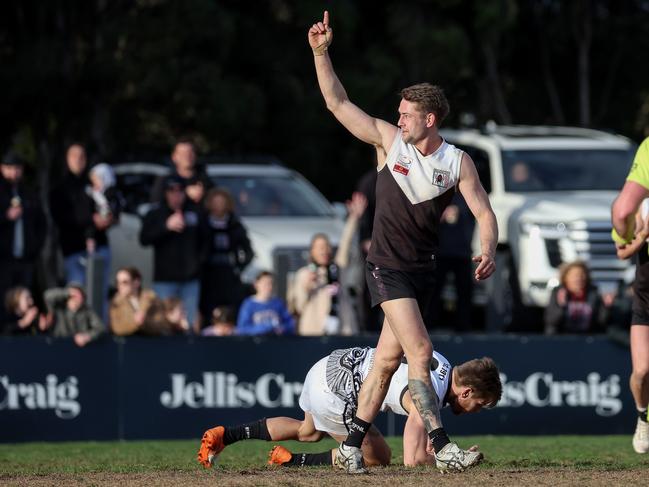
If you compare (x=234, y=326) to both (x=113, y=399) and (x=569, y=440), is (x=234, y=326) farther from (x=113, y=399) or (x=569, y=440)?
(x=569, y=440)

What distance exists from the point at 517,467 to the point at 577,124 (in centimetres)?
2148

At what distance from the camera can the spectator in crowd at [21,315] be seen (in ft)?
50.2

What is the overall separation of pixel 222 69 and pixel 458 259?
27.0 ft

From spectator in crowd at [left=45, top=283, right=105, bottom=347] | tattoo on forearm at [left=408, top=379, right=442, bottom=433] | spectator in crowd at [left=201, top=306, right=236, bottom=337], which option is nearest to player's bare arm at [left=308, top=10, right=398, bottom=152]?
tattoo on forearm at [left=408, top=379, right=442, bottom=433]

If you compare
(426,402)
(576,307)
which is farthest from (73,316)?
(426,402)

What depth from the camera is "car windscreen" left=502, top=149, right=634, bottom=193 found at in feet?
63.4

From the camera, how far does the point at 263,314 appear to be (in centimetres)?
1545

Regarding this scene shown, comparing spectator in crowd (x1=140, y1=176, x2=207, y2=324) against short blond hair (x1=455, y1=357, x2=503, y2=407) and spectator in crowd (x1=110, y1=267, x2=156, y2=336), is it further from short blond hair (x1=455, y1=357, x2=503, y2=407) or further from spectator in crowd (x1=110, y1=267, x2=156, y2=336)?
short blond hair (x1=455, y1=357, x2=503, y2=407)

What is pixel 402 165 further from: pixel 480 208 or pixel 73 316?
pixel 73 316

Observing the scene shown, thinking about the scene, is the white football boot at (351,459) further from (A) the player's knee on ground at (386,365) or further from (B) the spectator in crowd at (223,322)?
(B) the spectator in crowd at (223,322)

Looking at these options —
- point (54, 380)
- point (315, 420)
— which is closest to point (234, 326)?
point (54, 380)

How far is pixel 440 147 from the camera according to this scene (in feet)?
29.8

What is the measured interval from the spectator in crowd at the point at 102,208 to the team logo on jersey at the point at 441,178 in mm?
7482

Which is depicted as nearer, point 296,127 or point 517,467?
point 517,467
